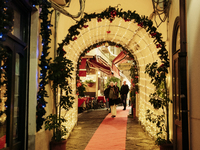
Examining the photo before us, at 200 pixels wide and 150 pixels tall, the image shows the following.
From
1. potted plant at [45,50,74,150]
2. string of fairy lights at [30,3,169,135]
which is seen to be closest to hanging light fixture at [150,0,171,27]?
string of fairy lights at [30,3,169,135]

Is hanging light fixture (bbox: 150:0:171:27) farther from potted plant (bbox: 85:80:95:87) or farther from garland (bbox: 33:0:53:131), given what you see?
potted plant (bbox: 85:80:95:87)

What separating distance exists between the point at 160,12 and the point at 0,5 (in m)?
4.11

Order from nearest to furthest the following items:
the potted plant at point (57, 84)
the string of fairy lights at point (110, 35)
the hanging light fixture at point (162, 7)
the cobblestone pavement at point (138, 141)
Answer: the potted plant at point (57, 84) < the hanging light fixture at point (162, 7) < the string of fairy lights at point (110, 35) < the cobblestone pavement at point (138, 141)

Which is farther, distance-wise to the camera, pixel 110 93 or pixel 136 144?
pixel 110 93

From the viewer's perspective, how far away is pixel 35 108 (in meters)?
4.13

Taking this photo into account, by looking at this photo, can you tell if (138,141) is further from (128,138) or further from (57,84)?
(57,84)

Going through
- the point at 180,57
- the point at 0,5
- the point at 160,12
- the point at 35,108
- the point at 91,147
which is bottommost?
the point at 91,147

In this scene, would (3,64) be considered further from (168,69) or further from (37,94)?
(168,69)

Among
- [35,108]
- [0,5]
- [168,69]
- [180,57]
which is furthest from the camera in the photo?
[168,69]

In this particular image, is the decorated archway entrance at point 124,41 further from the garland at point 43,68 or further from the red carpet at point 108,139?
the garland at point 43,68

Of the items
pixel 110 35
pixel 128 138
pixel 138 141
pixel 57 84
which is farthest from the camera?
pixel 110 35

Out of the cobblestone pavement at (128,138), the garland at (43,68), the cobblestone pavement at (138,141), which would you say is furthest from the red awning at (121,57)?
the garland at (43,68)

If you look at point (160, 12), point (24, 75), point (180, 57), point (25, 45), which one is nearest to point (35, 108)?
point (24, 75)

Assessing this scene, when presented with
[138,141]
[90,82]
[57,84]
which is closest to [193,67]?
[57,84]
